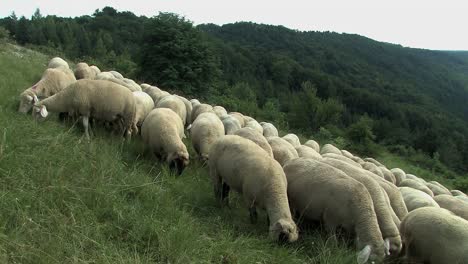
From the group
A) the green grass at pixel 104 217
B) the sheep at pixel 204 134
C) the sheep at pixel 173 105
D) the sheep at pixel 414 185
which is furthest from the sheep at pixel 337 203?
the sheep at pixel 414 185

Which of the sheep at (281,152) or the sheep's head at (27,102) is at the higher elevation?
the sheep's head at (27,102)

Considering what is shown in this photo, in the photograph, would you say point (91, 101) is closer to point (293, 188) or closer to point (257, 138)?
point (257, 138)

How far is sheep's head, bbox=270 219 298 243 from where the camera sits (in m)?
6.17

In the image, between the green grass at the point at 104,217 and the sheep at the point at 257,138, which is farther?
the sheep at the point at 257,138

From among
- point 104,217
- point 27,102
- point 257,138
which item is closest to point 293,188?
point 257,138

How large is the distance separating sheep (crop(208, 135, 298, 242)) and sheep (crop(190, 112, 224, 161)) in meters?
1.37

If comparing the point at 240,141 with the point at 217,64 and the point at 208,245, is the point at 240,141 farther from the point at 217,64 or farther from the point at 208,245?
the point at 217,64

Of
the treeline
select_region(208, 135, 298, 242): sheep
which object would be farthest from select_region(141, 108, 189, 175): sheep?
the treeline

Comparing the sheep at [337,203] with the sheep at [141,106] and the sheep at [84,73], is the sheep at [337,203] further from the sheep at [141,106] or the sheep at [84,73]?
the sheep at [84,73]

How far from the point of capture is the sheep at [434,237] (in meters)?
6.14

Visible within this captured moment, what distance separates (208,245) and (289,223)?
1.32 meters

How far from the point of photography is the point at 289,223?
20.7 feet

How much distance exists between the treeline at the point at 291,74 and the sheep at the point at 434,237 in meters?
22.2

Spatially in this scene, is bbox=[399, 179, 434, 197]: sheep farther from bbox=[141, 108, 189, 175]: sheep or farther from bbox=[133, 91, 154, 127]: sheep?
bbox=[133, 91, 154, 127]: sheep
